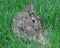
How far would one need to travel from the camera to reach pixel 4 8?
6770 millimetres

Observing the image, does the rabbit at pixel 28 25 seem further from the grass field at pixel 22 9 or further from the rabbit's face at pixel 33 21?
the grass field at pixel 22 9

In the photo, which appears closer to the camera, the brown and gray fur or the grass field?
the grass field

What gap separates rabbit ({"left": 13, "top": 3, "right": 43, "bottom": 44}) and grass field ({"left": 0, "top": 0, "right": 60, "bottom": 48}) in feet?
0.49

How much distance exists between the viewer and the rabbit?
594 centimetres

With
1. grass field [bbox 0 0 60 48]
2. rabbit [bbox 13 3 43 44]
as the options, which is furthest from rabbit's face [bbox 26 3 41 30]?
grass field [bbox 0 0 60 48]

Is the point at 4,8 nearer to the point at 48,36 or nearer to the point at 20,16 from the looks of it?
the point at 20,16

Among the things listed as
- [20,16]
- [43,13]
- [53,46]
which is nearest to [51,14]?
[43,13]

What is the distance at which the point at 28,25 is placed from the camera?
6.04 metres

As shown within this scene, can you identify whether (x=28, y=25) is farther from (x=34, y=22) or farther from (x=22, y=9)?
(x=22, y=9)

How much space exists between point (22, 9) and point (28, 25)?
0.82 meters

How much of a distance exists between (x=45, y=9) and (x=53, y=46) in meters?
1.31

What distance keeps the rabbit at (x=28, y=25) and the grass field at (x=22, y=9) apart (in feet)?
0.49

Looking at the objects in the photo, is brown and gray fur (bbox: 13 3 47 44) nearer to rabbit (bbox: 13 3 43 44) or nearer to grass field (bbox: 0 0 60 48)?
rabbit (bbox: 13 3 43 44)

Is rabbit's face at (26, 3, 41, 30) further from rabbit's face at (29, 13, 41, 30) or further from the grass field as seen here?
the grass field
